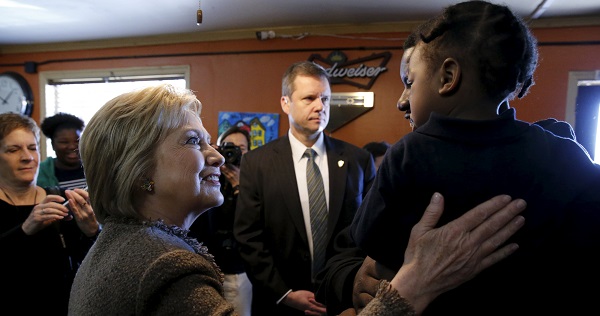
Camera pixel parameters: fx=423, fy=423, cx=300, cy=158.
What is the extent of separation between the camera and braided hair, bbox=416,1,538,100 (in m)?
0.69

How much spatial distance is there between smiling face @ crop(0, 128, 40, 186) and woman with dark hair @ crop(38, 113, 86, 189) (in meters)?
0.59

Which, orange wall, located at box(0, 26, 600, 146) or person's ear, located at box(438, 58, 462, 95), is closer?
person's ear, located at box(438, 58, 462, 95)

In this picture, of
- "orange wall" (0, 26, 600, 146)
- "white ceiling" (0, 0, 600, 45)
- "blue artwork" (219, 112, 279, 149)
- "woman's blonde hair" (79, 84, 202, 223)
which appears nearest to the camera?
"woman's blonde hair" (79, 84, 202, 223)

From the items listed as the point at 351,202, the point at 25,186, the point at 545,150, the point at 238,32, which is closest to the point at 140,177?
the point at 545,150

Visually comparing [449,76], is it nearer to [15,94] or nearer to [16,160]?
[16,160]

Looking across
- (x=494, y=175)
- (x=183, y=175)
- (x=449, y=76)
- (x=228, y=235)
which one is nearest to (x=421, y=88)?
(x=449, y=76)

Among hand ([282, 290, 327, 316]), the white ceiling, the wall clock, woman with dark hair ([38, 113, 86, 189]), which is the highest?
the white ceiling

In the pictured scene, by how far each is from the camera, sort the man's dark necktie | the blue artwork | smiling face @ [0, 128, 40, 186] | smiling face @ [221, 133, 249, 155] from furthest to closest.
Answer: the blue artwork
smiling face @ [221, 133, 249, 155]
smiling face @ [0, 128, 40, 186]
the man's dark necktie

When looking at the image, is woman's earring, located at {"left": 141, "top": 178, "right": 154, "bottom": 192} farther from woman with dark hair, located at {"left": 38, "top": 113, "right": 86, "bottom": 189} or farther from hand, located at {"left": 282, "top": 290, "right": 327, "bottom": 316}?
woman with dark hair, located at {"left": 38, "top": 113, "right": 86, "bottom": 189}

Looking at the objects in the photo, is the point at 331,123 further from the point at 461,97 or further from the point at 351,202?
the point at 461,97

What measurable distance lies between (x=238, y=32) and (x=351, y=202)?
269 cm

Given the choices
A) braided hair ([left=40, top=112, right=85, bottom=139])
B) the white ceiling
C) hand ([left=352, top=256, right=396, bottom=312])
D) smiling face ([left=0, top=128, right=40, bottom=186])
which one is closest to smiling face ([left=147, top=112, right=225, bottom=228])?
hand ([left=352, top=256, right=396, bottom=312])

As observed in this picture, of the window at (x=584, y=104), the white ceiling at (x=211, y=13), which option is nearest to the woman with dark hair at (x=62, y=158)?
the white ceiling at (x=211, y=13)

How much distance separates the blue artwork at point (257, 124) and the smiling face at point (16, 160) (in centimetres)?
225
